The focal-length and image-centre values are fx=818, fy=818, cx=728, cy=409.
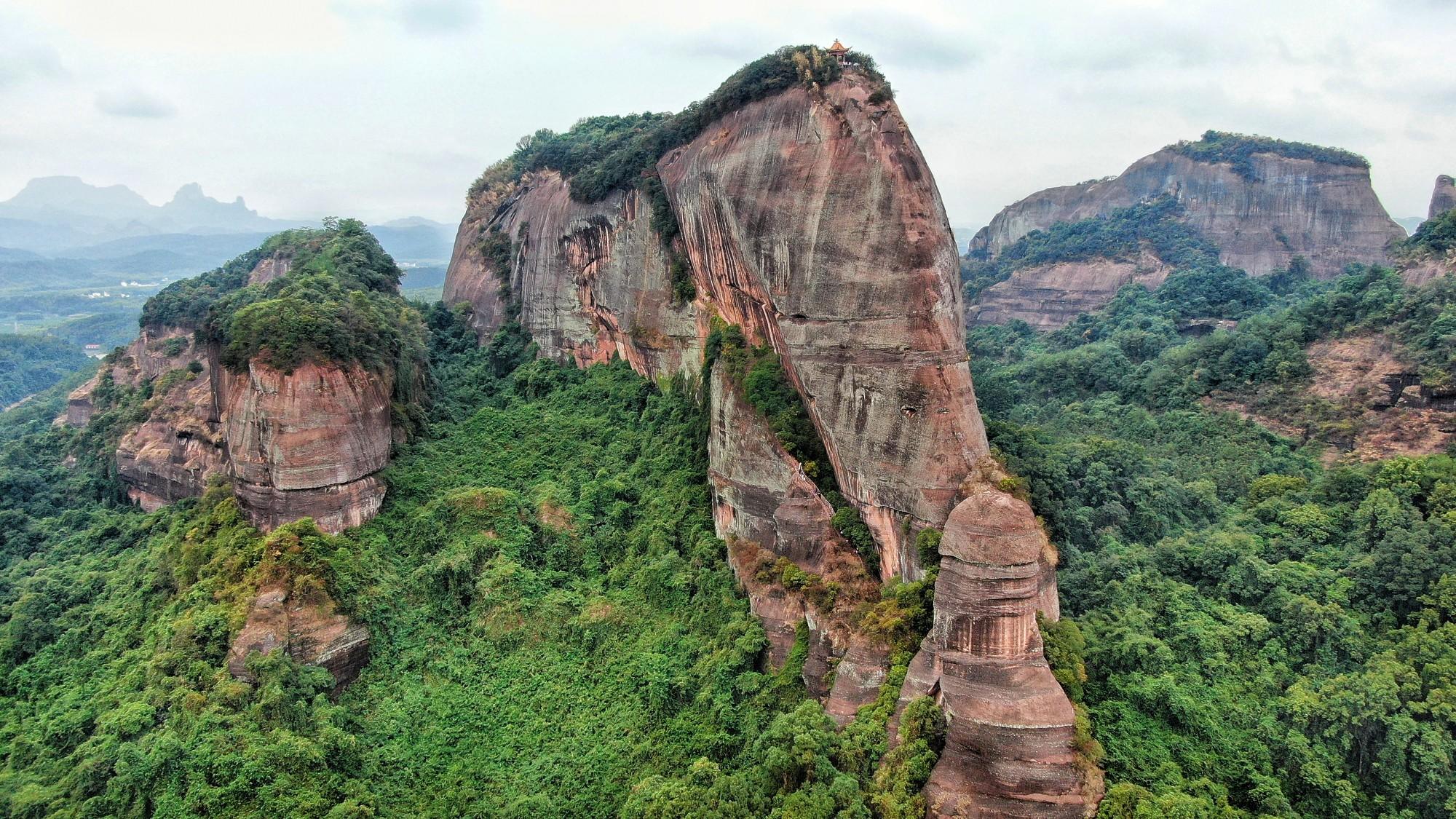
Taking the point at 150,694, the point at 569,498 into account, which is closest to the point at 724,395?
the point at 569,498

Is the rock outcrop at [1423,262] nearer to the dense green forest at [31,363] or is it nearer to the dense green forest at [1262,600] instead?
the dense green forest at [1262,600]

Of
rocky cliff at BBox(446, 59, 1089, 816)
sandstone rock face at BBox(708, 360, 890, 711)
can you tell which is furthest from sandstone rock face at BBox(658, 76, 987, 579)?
sandstone rock face at BBox(708, 360, 890, 711)

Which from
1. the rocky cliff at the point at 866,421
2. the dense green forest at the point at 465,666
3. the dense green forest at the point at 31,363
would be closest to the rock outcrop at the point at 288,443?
the dense green forest at the point at 465,666

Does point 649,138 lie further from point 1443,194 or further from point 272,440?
point 1443,194

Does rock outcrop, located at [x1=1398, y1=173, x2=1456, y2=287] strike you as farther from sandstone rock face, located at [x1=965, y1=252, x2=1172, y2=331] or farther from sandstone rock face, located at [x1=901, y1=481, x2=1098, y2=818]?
sandstone rock face, located at [x1=901, y1=481, x2=1098, y2=818]

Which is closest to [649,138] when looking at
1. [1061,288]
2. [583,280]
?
[583,280]

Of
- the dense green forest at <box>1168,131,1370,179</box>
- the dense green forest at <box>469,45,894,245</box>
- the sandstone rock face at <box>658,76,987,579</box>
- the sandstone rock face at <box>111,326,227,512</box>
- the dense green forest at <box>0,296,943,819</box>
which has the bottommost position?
the dense green forest at <box>0,296,943,819</box>
